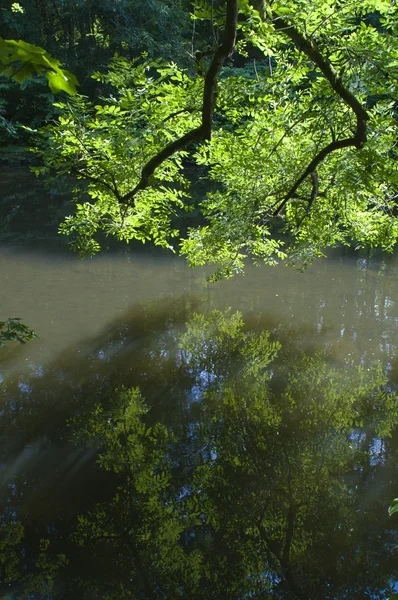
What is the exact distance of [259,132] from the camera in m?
4.81

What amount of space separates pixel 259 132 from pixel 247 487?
299cm

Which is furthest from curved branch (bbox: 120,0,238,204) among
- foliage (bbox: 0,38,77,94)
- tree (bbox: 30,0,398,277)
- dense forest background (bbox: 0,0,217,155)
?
dense forest background (bbox: 0,0,217,155)

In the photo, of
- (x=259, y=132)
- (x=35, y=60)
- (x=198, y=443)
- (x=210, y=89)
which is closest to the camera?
(x=35, y=60)

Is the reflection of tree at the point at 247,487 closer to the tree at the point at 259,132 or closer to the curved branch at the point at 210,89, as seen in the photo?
the tree at the point at 259,132

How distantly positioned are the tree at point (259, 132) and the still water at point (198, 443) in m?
1.54

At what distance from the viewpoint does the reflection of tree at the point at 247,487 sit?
3629mm

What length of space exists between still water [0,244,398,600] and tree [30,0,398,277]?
154 centimetres

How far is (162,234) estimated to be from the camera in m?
Result: 5.46

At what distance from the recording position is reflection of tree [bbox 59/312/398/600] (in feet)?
11.9

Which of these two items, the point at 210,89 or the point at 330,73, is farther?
the point at 330,73

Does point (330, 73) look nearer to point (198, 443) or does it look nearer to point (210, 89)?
point (210, 89)

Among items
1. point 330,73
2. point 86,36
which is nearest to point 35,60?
point 330,73

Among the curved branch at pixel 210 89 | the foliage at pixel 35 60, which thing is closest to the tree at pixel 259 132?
the curved branch at pixel 210 89

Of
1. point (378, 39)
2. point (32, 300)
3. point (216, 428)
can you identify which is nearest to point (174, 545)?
point (216, 428)
